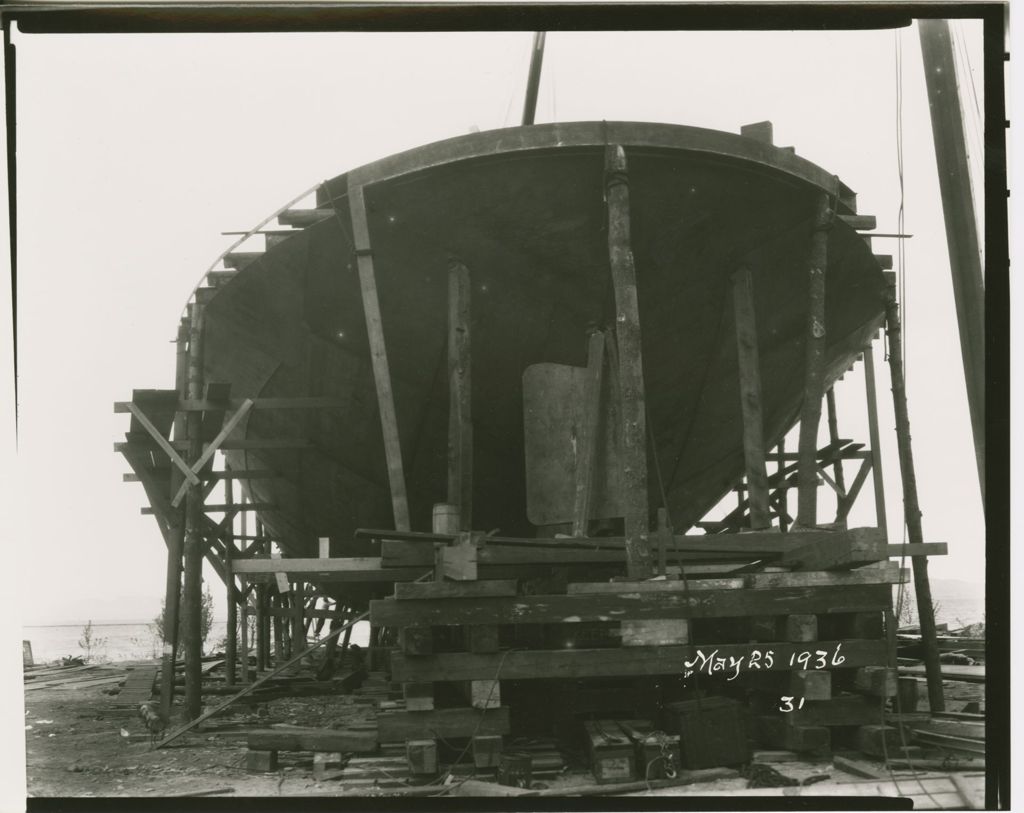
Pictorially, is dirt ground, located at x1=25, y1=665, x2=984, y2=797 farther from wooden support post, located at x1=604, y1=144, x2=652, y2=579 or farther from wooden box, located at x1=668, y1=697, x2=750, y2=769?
wooden support post, located at x1=604, y1=144, x2=652, y2=579

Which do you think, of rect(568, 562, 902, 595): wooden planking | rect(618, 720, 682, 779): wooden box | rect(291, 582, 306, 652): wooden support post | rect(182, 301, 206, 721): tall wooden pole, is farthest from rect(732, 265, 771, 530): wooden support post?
rect(291, 582, 306, 652): wooden support post

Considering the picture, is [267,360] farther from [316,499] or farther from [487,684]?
[487,684]

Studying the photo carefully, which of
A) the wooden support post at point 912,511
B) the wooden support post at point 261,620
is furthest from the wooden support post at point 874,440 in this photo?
the wooden support post at point 261,620

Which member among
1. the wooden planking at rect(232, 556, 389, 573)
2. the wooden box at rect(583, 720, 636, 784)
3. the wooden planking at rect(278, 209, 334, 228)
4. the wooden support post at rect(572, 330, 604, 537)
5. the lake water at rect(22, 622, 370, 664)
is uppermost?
the wooden planking at rect(278, 209, 334, 228)

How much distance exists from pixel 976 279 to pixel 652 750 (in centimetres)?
341

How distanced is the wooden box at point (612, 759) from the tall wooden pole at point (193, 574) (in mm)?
4797

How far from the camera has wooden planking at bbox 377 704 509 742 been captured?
21.0ft

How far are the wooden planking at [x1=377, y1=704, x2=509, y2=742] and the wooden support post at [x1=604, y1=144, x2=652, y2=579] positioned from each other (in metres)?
1.31

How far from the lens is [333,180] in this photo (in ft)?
27.0

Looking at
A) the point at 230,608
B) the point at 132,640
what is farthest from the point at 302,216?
the point at 132,640

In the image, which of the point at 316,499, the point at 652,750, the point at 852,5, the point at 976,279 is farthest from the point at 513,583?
the point at 316,499

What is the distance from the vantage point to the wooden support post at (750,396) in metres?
8.27

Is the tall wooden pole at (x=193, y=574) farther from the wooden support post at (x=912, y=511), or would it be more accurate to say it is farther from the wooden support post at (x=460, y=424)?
the wooden support post at (x=912, y=511)

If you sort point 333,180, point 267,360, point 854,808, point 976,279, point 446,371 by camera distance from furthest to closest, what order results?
1. point 267,360
2. point 446,371
3. point 333,180
4. point 976,279
5. point 854,808
